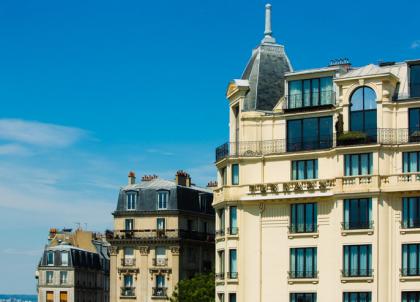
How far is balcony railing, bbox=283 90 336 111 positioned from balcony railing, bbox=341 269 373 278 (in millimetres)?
11328

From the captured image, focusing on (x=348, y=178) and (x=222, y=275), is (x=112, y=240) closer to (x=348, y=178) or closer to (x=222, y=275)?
(x=222, y=275)

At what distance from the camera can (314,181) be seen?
75.0m

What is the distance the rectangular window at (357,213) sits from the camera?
72.4 meters

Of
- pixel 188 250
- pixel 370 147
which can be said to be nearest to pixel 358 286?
pixel 370 147

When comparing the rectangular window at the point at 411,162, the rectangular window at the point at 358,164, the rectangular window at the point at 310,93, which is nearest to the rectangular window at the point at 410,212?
the rectangular window at the point at 411,162

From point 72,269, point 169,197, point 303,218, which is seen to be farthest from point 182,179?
point 303,218

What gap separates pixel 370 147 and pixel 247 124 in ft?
33.2

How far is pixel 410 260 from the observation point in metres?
71.3

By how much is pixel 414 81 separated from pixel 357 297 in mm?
14607

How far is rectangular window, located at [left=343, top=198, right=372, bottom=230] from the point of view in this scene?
238 feet

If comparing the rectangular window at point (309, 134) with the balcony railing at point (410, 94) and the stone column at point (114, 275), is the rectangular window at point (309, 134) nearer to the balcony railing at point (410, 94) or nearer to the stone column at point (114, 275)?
the balcony railing at point (410, 94)

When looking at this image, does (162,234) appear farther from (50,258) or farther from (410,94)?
(410,94)

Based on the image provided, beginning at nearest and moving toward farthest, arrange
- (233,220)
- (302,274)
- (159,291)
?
(302,274) → (233,220) → (159,291)

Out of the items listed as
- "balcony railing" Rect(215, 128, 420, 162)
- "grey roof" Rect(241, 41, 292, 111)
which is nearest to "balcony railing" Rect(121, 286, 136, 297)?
"balcony railing" Rect(215, 128, 420, 162)
